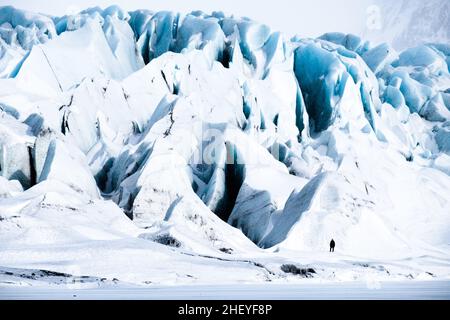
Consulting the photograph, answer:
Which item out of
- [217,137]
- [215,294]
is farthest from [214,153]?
[215,294]

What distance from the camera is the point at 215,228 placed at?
64.2 feet

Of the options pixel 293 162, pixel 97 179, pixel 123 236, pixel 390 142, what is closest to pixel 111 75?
pixel 97 179

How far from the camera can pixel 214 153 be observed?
27.2 metres

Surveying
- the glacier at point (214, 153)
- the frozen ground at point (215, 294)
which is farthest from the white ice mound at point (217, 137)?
the frozen ground at point (215, 294)

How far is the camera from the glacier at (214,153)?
1530cm

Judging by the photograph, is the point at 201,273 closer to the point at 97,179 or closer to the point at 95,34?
the point at 97,179

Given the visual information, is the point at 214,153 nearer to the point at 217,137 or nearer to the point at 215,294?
the point at 217,137

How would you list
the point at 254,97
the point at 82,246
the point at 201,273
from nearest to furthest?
the point at 201,273, the point at 82,246, the point at 254,97

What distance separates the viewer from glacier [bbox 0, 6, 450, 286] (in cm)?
1530

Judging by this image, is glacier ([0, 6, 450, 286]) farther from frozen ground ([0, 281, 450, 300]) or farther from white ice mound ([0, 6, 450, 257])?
frozen ground ([0, 281, 450, 300])

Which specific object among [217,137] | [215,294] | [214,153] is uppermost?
[215,294]

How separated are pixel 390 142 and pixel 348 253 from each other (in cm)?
2139

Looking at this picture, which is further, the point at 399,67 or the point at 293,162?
the point at 399,67
